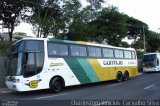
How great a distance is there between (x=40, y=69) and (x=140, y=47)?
43.4 m

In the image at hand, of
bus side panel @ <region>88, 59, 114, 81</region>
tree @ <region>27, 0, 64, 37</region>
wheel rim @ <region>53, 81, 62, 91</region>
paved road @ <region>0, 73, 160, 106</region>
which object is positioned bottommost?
paved road @ <region>0, 73, 160, 106</region>

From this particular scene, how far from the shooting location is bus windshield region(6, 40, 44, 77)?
48.8 feet

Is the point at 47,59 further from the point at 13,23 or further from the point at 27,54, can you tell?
the point at 13,23

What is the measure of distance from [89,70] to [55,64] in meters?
3.57

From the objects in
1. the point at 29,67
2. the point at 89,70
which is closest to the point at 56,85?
the point at 29,67

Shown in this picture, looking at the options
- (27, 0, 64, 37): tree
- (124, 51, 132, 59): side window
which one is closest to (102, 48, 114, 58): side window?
(124, 51, 132, 59): side window

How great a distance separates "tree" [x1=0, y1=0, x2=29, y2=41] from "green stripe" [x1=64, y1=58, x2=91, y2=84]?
21.0 meters

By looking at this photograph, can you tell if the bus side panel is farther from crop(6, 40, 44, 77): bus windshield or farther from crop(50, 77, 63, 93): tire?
crop(6, 40, 44, 77): bus windshield

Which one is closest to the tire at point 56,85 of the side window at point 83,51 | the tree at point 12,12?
the side window at point 83,51

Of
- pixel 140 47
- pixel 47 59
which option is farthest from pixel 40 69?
pixel 140 47

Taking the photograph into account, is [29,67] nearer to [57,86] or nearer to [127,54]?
[57,86]

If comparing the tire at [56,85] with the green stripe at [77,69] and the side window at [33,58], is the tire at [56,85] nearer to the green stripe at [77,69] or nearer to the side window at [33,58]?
the side window at [33,58]

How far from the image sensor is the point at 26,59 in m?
14.9

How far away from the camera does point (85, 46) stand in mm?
19328
